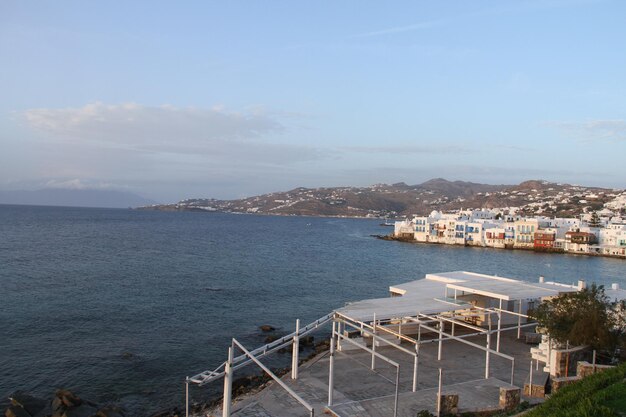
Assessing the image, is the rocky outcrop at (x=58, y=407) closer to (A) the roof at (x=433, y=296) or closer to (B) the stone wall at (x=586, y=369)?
(A) the roof at (x=433, y=296)

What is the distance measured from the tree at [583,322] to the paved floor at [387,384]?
1934mm

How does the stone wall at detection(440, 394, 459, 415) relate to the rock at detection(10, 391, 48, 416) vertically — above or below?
above

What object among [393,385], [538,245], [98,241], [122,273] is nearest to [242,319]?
[393,385]

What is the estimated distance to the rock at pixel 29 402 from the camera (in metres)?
15.9

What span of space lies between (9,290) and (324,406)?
3141 cm

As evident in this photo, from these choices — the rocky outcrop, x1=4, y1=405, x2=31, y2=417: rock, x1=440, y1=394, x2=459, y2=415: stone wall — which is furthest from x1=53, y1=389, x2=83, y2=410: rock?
x1=440, y1=394, x2=459, y2=415: stone wall

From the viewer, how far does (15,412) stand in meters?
15.4

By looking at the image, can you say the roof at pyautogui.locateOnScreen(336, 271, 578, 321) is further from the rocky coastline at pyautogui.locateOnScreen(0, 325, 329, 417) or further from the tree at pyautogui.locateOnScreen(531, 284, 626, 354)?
the rocky coastline at pyautogui.locateOnScreen(0, 325, 329, 417)

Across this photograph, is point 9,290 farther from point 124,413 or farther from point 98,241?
point 98,241

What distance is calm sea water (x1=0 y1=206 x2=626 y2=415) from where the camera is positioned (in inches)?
773

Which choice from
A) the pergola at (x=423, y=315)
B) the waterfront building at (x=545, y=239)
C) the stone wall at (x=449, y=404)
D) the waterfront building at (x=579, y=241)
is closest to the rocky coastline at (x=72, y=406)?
the pergola at (x=423, y=315)

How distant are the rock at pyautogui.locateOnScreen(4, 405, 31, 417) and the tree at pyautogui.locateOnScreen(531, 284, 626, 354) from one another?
16762 millimetres

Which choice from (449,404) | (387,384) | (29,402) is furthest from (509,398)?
(29,402)

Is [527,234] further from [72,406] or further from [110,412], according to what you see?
[72,406]
